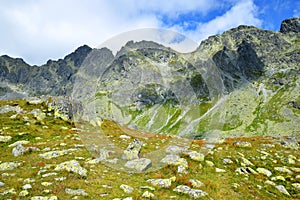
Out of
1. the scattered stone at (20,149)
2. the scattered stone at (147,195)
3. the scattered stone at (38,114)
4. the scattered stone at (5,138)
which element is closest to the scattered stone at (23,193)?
the scattered stone at (147,195)

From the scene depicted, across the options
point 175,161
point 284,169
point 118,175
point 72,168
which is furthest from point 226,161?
point 72,168

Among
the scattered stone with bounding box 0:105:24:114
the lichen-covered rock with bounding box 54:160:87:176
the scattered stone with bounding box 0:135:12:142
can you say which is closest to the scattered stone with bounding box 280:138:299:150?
the lichen-covered rock with bounding box 54:160:87:176

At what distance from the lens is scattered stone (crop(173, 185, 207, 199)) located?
55.2ft

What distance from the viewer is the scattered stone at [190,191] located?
662 inches

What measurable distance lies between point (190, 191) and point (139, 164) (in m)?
6.20

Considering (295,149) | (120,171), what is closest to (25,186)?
(120,171)

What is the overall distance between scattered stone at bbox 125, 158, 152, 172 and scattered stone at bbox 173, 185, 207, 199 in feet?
14.4

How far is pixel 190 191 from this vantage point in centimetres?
1717

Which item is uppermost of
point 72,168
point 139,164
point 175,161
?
point 72,168

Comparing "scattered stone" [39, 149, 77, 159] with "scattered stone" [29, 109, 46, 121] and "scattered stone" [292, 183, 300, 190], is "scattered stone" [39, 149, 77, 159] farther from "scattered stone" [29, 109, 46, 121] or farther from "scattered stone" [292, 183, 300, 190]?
"scattered stone" [292, 183, 300, 190]

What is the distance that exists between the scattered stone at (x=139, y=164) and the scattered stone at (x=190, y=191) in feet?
14.4

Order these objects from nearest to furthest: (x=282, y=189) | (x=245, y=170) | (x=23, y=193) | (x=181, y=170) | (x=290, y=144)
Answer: (x=23, y=193)
(x=282, y=189)
(x=181, y=170)
(x=245, y=170)
(x=290, y=144)

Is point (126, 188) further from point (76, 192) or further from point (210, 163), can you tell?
point (210, 163)

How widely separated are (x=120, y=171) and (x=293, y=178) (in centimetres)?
1791
